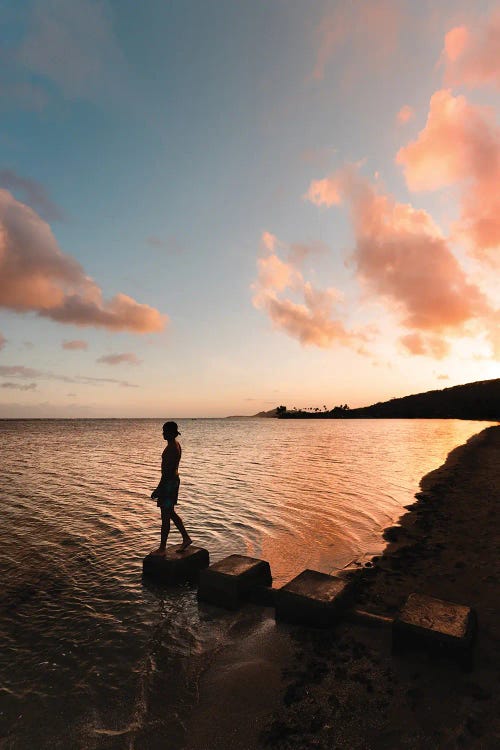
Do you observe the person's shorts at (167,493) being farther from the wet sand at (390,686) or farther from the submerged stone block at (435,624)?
the submerged stone block at (435,624)

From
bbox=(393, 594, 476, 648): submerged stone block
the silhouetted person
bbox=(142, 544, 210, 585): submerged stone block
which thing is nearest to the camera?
bbox=(393, 594, 476, 648): submerged stone block

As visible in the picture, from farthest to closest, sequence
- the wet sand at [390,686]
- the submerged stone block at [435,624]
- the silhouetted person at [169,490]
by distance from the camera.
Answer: the silhouetted person at [169,490], the submerged stone block at [435,624], the wet sand at [390,686]

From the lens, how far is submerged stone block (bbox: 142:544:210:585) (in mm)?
7730

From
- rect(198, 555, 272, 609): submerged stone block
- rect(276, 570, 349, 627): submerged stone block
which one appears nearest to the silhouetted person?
rect(198, 555, 272, 609): submerged stone block

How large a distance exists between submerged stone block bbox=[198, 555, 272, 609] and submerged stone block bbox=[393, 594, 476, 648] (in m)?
2.60

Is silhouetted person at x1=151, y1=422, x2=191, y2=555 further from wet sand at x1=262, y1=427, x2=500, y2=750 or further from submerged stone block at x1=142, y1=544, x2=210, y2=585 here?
wet sand at x1=262, y1=427, x2=500, y2=750

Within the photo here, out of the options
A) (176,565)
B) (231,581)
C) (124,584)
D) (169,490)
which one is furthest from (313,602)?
(124,584)

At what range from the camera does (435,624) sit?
4859 mm

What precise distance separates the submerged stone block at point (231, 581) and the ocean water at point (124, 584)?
0.23 meters

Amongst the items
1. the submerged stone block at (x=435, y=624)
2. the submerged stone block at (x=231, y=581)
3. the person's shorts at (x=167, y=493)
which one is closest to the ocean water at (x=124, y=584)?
the submerged stone block at (x=231, y=581)

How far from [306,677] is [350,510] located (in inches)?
407

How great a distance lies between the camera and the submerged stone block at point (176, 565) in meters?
7.73

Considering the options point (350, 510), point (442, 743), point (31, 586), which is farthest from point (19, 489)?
point (442, 743)

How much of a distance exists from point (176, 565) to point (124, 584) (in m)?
1.25
